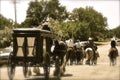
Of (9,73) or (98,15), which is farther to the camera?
(98,15)

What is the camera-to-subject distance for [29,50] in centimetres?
1839

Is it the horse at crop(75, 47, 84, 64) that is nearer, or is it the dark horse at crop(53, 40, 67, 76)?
the dark horse at crop(53, 40, 67, 76)

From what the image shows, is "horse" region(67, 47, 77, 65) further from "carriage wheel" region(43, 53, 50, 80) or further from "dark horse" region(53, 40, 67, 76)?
"carriage wheel" region(43, 53, 50, 80)

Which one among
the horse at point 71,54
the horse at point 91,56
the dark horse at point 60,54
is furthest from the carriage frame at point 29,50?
the horse at point 91,56

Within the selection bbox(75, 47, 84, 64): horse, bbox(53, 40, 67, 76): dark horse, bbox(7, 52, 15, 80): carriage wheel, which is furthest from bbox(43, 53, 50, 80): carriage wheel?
bbox(75, 47, 84, 64): horse

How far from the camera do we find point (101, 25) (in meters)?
130

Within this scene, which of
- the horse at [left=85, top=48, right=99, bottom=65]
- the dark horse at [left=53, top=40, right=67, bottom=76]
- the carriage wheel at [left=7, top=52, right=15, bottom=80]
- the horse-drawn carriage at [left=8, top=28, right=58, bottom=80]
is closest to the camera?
the horse-drawn carriage at [left=8, top=28, right=58, bottom=80]

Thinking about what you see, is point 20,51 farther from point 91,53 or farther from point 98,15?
Answer: point 98,15

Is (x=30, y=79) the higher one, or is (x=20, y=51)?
(x=20, y=51)

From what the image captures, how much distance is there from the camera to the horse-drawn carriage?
18047 mm

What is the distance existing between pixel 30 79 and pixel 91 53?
954cm

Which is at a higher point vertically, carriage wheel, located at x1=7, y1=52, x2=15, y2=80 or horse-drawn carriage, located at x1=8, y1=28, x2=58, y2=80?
horse-drawn carriage, located at x1=8, y1=28, x2=58, y2=80

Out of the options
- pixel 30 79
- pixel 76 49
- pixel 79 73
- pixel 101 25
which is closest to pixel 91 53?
pixel 76 49

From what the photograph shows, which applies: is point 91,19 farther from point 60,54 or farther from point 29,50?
point 29,50
